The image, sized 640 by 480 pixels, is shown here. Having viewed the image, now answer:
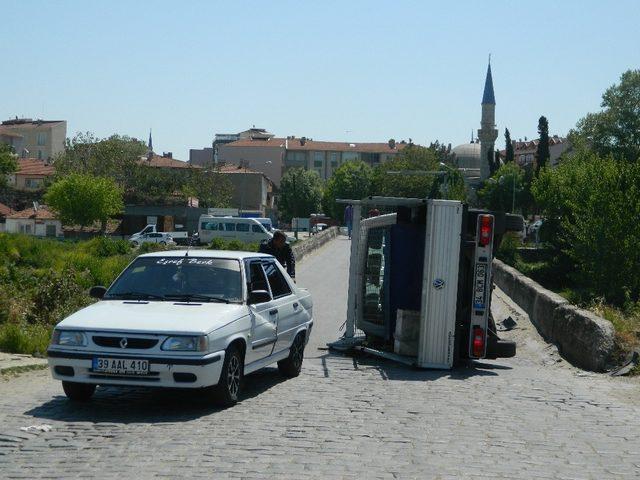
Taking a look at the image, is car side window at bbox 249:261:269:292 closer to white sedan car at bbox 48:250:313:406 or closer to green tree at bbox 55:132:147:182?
white sedan car at bbox 48:250:313:406

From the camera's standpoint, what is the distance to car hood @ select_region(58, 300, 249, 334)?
8922 mm

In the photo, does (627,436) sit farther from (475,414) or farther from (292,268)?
(292,268)

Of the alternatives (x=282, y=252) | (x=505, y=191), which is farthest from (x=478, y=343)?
(x=505, y=191)

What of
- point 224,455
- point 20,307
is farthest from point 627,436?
point 20,307

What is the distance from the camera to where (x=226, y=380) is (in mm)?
9281

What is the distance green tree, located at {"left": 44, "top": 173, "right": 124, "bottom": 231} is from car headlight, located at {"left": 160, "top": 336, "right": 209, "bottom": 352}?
81443mm

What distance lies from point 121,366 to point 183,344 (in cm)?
61

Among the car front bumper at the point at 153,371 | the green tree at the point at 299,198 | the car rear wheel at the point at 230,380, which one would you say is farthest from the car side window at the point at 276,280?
the green tree at the point at 299,198

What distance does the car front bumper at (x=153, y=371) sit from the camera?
877 centimetres

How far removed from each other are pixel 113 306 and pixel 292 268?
659cm

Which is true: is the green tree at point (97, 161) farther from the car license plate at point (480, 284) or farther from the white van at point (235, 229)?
the car license plate at point (480, 284)

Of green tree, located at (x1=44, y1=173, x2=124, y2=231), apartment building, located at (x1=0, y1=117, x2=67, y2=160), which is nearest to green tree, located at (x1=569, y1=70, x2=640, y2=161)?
green tree, located at (x1=44, y1=173, x2=124, y2=231)

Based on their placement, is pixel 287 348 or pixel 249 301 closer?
pixel 249 301

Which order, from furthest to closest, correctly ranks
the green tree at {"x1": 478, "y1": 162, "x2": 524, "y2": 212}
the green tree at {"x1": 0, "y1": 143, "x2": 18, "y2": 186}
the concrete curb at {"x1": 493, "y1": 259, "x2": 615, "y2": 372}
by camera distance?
→ the green tree at {"x1": 478, "y1": 162, "x2": 524, "y2": 212} < the green tree at {"x1": 0, "y1": 143, "x2": 18, "y2": 186} < the concrete curb at {"x1": 493, "y1": 259, "x2": 615, "y2": 372}
